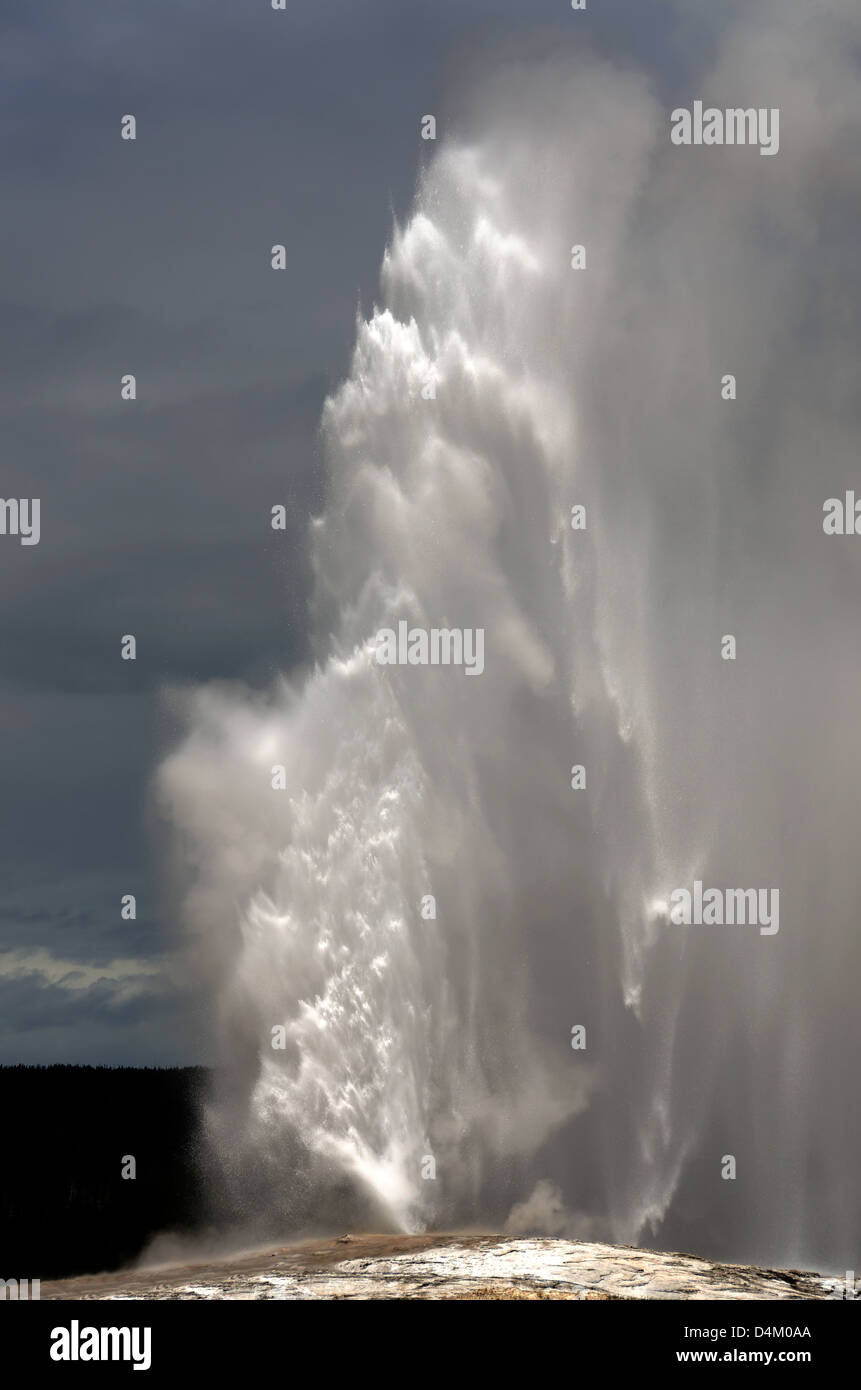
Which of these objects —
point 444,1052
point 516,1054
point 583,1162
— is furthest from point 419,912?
point 583,1162

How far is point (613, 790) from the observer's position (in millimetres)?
56156

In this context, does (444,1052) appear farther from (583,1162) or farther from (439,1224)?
(583,1162)

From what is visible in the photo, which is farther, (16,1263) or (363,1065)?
(16,1263)

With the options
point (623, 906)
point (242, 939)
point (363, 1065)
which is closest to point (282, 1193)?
→ point (363, 1065)

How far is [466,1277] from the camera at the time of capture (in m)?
33.8

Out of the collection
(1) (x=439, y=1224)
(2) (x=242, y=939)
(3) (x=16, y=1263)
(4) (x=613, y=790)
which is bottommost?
(3) (x=16, y=1263)

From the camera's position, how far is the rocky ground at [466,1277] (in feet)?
107

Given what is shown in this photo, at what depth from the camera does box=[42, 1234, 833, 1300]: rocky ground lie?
32.8m
